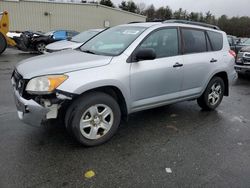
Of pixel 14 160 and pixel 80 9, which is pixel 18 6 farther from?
pixel 14 160

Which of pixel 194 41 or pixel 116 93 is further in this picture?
pixel 194 41

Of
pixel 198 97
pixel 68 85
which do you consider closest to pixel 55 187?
pixel 68 85

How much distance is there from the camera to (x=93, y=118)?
11.9 ft

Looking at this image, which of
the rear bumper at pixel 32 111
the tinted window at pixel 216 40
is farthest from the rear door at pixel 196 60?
the rear bumper at pixel 32 111

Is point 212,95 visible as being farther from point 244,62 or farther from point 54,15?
point 54,15

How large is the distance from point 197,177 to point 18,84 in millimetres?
2605

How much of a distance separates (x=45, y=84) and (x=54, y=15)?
1097 inches

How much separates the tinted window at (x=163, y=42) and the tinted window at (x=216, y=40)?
3.56 ft

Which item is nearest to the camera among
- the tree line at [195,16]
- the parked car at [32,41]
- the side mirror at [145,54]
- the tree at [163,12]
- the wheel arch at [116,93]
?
the wheel arch at [116,93]

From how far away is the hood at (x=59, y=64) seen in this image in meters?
3.40

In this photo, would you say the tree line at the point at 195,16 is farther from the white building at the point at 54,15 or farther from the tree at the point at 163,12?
the white building at the point at 54,15

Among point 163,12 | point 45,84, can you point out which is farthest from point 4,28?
point 163,12

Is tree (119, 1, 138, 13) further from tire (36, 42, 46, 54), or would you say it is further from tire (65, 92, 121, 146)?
tire (65, 92, 121, 146)

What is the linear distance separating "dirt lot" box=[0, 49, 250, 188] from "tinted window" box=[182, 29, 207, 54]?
51.2 inches
